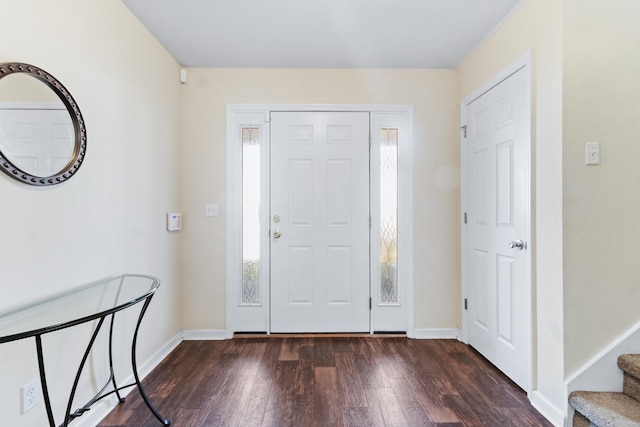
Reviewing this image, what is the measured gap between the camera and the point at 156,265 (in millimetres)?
2459

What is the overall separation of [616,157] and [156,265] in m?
2.99

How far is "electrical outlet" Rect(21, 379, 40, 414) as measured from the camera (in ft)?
4.46

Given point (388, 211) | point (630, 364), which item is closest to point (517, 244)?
point (630, 364)

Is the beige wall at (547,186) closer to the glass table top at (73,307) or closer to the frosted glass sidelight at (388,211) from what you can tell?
the frosted glass sidelight at (388,211)

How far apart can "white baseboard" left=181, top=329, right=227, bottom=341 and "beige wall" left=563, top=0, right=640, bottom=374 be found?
2.55m

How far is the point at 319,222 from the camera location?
2965mm

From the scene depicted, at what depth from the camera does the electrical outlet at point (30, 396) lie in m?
1.36

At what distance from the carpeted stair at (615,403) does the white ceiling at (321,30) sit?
2175 mm

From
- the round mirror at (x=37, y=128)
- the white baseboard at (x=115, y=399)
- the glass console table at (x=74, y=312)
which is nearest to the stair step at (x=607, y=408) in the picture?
the glass console table at (x=74, y=312)

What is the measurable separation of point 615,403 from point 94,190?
2929 millimetres

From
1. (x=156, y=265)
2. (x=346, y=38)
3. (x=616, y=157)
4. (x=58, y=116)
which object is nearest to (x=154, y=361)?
(x=156, y=265)

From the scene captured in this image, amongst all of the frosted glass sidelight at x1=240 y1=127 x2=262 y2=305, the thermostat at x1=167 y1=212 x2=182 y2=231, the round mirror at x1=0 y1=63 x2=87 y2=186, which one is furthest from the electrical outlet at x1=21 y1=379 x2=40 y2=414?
the frosted glass sidelight at x1=240 y1=127 x2=262 y2=305

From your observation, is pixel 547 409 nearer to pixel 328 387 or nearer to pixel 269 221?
pixel 328 387

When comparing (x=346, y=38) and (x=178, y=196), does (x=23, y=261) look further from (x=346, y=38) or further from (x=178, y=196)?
(x=346, y=38)
